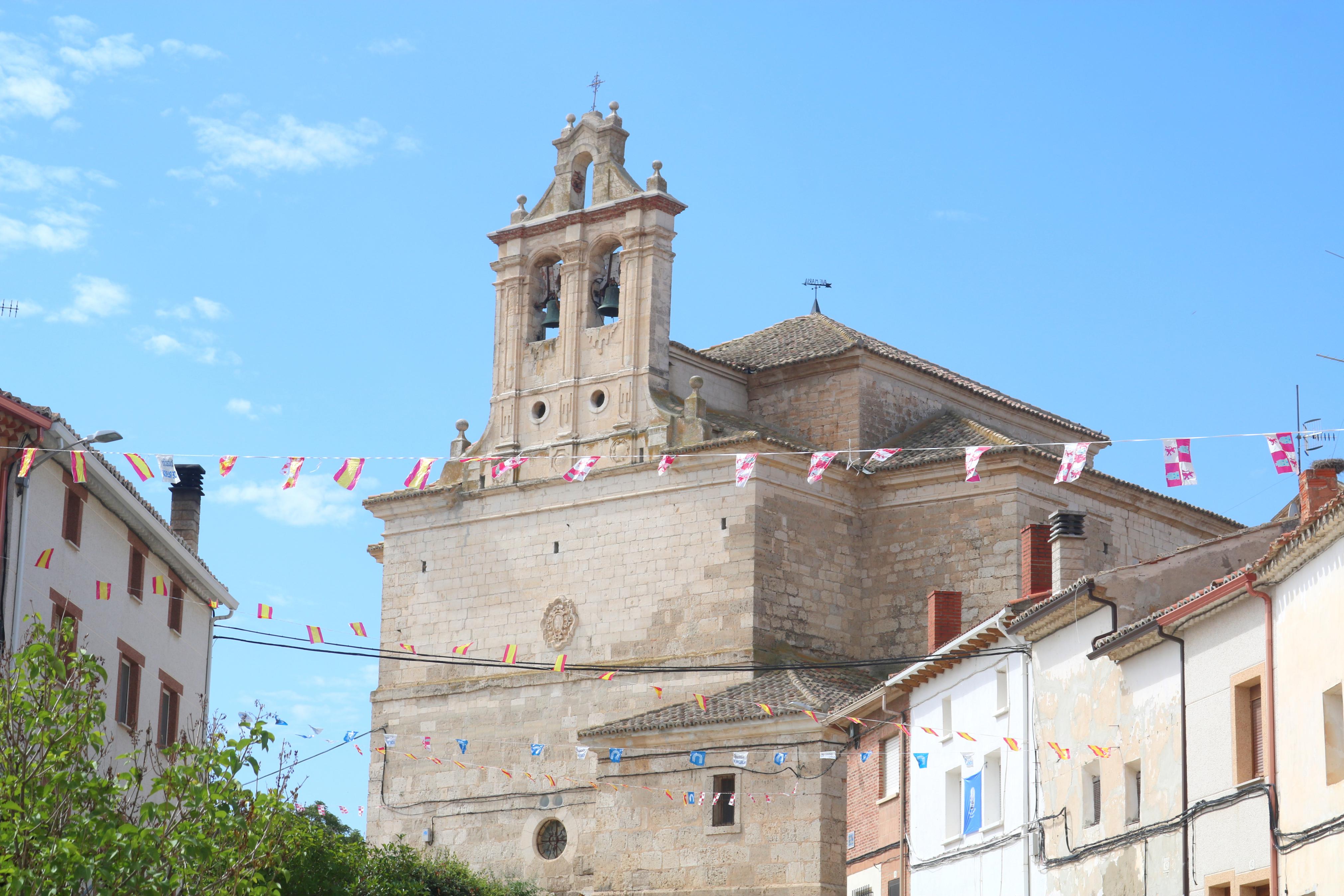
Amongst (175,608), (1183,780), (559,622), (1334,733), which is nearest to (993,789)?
(1183,780)

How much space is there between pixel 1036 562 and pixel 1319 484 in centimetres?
631

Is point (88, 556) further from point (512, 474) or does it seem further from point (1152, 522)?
point (1152, 522)

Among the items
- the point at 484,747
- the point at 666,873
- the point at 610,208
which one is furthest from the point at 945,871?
the point at 610,208

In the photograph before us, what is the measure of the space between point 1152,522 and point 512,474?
12.2m

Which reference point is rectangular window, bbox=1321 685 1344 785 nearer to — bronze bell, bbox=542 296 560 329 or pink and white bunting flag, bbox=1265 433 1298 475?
pink and white bunting flag, bbox=1265 433 1298 475

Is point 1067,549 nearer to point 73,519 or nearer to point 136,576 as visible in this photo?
point 73,519

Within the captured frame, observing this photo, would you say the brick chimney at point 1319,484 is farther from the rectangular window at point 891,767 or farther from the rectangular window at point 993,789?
the rectangular window at point 891,767

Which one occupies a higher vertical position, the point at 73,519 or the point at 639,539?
the point at 639,539

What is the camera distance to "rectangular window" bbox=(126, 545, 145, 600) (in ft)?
97.5

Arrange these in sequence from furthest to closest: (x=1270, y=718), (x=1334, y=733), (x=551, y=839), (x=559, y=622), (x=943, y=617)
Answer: (x=559, y=622)
(x=551, y=839)
(x=943, y=617)
(x=1270, y=718)
(x=1334, y=733)

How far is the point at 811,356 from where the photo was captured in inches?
1613

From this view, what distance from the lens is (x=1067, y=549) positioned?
27.5 meters

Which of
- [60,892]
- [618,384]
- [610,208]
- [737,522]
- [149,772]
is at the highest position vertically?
[610,208]

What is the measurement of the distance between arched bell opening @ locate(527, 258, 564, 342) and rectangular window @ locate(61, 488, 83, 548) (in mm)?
14735
